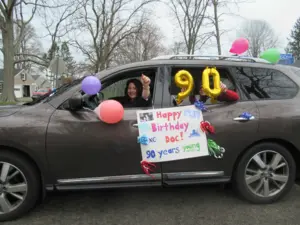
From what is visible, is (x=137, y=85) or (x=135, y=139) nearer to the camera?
(x=135, y=139)

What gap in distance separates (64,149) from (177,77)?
1.44 m

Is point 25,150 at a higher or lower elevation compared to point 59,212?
higher

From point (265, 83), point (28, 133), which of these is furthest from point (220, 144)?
point (28, 133)

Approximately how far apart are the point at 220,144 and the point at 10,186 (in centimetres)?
230

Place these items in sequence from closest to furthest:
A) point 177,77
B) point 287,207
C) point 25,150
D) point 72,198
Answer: point 25,150
point 177,77
point 287,207
point 72,198

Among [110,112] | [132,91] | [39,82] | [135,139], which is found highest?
[39,82]

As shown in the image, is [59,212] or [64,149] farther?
[59,212]

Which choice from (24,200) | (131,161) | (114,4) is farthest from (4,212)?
(114,4)

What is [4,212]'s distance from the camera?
308 cm

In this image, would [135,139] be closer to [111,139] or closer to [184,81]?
[111,139]

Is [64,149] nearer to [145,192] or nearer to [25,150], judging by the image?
[25,150]

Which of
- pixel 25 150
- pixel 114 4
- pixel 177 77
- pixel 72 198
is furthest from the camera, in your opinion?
pixel 114 4

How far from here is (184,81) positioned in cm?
327

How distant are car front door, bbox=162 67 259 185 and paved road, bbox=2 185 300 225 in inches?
14.5
